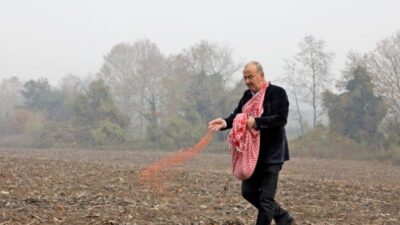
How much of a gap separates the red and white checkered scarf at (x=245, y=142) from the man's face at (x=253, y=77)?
7cm

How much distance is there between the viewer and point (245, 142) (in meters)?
5.68

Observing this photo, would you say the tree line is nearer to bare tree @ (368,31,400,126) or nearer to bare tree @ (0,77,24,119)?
bare tree @ (368,31,400,126)

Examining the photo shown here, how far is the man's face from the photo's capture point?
564cm

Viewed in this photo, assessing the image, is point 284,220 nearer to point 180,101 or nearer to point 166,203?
point 166,203

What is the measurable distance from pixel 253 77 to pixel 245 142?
73 cm

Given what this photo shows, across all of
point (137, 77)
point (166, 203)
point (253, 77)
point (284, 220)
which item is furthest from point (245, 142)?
point (137, 77)

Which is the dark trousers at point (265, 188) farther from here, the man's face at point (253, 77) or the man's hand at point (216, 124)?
the man's face at point (253, 77)

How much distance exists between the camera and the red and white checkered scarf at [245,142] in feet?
18.5

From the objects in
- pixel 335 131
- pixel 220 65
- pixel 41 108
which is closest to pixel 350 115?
pixel 335 131

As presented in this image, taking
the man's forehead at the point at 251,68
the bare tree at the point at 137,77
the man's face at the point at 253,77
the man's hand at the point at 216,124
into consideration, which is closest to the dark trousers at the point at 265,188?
the man's hand at the point at 216,124

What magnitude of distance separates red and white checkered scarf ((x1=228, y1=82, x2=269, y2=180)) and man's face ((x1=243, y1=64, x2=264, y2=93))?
2.7 inches

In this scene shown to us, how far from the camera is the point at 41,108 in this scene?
73875 mm

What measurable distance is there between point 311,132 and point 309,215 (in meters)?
41.0

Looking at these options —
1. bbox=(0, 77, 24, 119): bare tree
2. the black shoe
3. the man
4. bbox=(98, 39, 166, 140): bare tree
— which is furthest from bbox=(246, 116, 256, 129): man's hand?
bbox=(0, 77, 24, 119): bare tree
